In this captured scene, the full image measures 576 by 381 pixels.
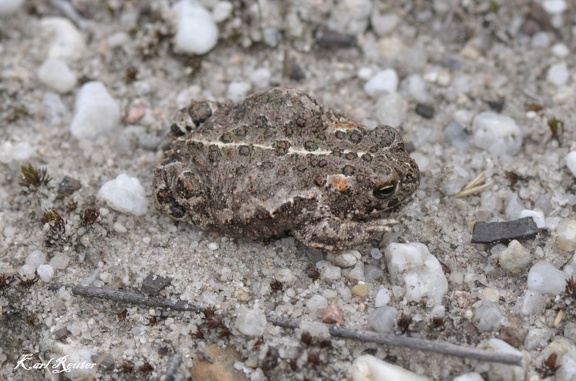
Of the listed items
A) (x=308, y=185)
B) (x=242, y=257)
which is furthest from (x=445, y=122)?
(x=242, y=257)

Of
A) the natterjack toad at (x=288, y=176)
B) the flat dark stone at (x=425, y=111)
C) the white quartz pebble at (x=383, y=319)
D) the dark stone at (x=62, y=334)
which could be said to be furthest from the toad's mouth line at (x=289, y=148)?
the dark stone at (x=62, y=334)

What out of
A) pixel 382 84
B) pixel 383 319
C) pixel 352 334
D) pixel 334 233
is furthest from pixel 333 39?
pixel 352 334

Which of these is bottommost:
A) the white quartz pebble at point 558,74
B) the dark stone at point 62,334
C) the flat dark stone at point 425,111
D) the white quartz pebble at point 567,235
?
the dark stone at point 62,334

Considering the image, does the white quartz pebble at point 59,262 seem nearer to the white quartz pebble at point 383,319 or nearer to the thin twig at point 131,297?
the thin twig at point 131,297

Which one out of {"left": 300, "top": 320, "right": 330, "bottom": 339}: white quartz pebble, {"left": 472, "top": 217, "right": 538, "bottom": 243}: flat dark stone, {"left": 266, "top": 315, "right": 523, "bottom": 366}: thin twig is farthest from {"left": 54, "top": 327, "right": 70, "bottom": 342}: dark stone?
{"left": 472, "top": 217, "right": 538, "bottom": 243}: flat dark stone

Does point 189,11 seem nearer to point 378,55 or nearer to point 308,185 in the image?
point 378,55
